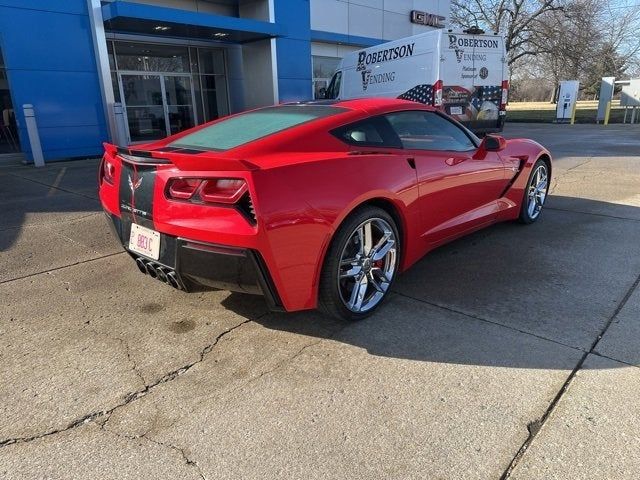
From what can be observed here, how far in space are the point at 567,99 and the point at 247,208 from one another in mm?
24765

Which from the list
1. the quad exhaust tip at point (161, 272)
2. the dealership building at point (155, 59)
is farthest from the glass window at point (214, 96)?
the quad exhaust tip at point (161, 272)

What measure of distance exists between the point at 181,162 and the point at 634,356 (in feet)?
9.25

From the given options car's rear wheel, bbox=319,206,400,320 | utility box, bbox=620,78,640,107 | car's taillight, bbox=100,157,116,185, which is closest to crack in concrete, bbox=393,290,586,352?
A: car's rear wheel, bbox=319,206,400,320

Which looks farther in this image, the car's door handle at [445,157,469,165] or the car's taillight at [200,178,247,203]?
the car's door handle at [445,157,469,165]

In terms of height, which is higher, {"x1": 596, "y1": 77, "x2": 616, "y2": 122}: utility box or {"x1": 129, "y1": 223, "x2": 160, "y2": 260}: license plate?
{"x1": 596, "y1": 77, "x2": 616, "y2": 122}: utility box

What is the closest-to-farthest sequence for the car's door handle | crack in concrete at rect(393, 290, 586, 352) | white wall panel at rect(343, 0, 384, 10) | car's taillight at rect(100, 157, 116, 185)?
1. crack in concrete at rect(393, 290, 586, 352)
2. car's taillight at rect(100, 157, 116, 185)
3. the car's door handle
4. white wall panel at rect(343, 0, 384, 10)

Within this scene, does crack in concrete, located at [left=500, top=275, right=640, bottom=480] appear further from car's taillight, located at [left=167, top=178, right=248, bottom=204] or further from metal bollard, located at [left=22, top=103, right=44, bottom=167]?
metal bollard, located at [left=22, top=103, right=44, bottom=167]

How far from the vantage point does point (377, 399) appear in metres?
2.41

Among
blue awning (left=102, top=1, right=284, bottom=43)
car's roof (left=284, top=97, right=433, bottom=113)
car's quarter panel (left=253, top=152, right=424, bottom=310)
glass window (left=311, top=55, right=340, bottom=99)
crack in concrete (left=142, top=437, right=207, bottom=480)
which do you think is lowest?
crack in concrete (left=142, top=437, right=207, bottom=480)

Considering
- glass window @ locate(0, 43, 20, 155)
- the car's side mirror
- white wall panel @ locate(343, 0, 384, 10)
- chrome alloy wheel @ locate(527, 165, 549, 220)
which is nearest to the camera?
the car's side mirror

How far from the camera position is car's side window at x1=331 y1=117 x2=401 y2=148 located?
10.4 feet

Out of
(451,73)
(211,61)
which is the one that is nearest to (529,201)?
(451,73)

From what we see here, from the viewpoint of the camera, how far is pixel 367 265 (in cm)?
324

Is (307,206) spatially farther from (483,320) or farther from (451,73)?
(451,73)
